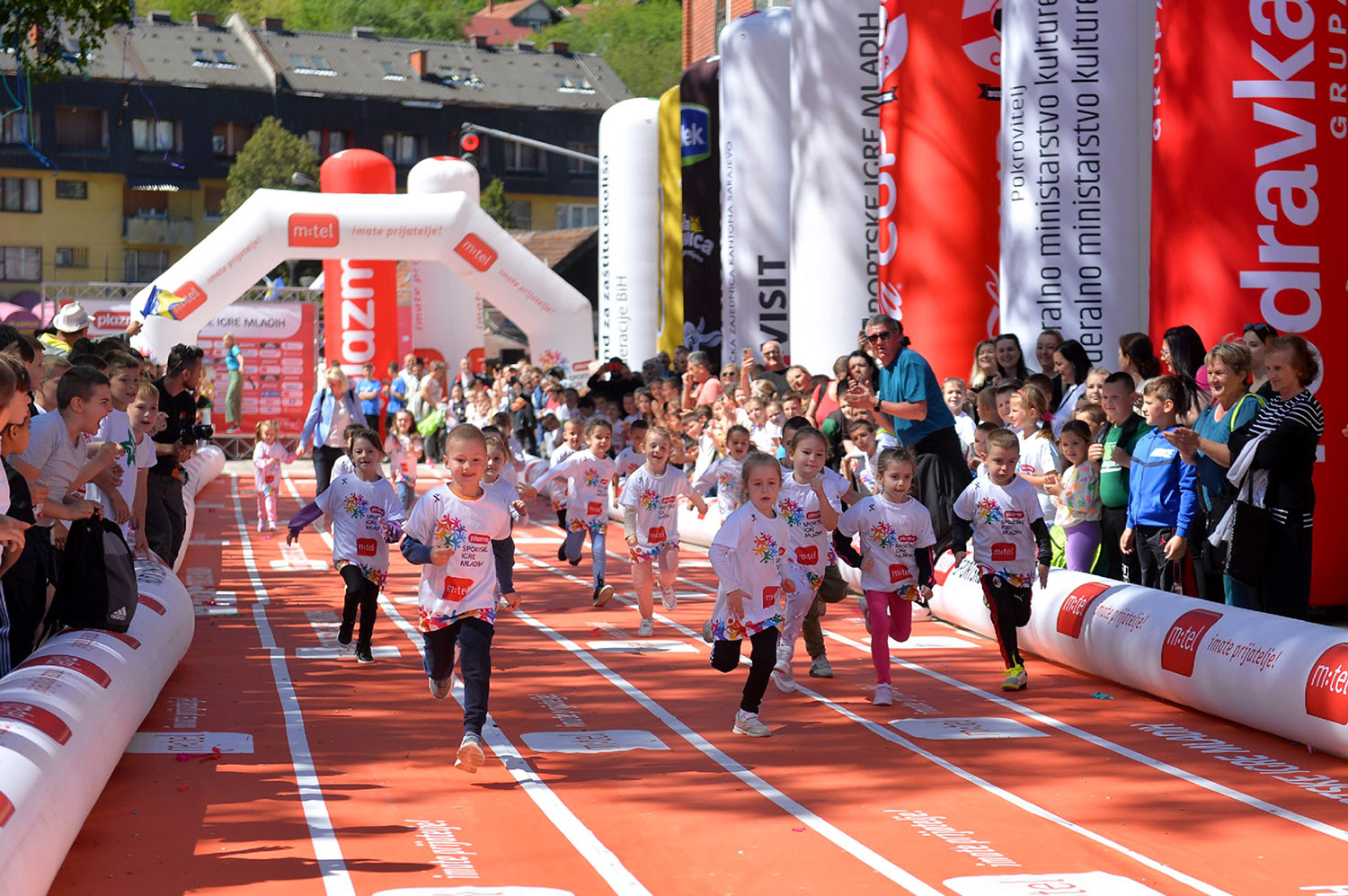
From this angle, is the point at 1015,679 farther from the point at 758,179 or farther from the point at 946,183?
the point at 758,179

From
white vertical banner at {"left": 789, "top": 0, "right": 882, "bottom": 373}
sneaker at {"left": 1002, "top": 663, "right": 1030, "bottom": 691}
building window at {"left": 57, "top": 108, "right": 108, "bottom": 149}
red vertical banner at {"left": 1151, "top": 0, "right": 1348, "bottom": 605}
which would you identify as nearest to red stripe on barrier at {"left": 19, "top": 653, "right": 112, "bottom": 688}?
sneaker at {"left": 1002, "top": 663, "right": 1030, "bottom": 691}

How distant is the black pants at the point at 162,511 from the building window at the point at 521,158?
223 ft

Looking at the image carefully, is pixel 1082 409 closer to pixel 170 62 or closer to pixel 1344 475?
pixel 1344 475

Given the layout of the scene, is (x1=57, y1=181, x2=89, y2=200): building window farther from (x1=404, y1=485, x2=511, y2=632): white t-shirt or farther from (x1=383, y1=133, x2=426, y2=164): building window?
(x1=404, y1=485, x2=511, y2=632): white t-shirt

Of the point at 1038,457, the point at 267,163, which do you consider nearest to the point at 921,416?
the point at 1038,457

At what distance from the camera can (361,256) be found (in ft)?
98.0

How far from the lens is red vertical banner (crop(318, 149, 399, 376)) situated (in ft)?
110

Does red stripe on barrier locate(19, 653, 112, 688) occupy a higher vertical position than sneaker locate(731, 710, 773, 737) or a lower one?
higher

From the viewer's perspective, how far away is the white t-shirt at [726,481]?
13.0 metres

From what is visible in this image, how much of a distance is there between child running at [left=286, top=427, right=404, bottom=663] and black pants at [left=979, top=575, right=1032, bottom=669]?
3773 millimetres

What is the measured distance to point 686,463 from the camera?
20312mm

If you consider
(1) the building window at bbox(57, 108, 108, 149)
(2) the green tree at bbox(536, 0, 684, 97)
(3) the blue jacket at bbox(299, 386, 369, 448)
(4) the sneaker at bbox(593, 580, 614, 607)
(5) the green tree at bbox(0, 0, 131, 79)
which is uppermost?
(2) the green tree at bbox(536, 0, 684, 97)

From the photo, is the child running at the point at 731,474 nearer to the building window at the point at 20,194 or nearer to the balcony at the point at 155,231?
the building window at the point at 20,194

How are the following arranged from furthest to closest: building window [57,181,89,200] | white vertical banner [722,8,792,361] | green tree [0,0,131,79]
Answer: building window [57,181,89,200] → white vertical banner [722,8,792,361] → green tree [0,0,131,79]
